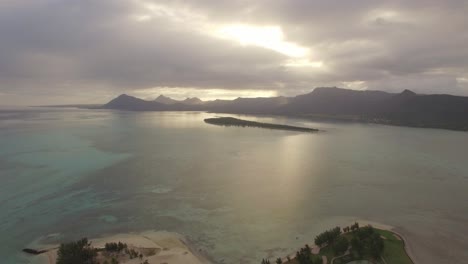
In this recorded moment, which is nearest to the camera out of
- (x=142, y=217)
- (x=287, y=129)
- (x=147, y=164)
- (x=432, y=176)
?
(x=142, y=217)

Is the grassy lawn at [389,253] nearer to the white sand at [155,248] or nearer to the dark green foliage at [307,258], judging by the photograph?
the dark green foliage at [307,258]

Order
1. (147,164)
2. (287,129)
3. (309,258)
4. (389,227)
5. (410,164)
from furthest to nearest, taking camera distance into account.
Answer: (287,129) → (410,164) → (147,164) → (389,227) → (309,258)

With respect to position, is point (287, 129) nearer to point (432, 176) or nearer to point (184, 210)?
point (432, 176)

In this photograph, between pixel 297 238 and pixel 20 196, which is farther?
pixel 20 196

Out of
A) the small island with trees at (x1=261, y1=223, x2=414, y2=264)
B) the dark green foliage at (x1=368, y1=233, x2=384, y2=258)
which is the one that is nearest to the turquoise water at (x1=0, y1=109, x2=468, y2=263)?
the small island with trees at (x1=261, y1=223, x2=414, y2=264)

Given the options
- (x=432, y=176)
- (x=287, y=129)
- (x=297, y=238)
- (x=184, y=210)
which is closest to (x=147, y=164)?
(x=184, y=210)

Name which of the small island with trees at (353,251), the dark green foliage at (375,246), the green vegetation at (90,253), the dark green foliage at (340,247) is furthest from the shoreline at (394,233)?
the green vegetation at (90,253)

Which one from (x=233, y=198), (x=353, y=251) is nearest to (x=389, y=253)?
(x=353, y=251)
